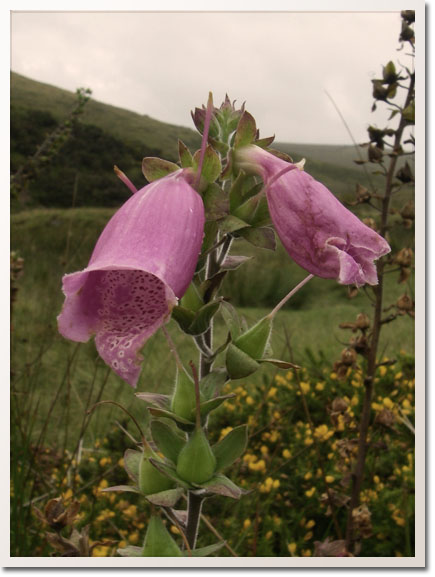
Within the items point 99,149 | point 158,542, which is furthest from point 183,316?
point 99,149

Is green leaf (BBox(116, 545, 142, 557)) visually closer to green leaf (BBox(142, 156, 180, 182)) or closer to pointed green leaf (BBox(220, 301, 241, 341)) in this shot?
pointed green leaf (BBox(220, 301, 241, 341))

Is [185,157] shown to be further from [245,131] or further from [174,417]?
[174,417]

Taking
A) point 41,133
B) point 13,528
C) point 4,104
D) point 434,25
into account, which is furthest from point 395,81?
point 13,528

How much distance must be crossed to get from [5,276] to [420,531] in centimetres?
76

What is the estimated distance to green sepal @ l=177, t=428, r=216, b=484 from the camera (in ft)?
1.62

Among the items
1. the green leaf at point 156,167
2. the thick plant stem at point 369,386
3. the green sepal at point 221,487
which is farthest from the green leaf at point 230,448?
the thick plant stem at point 369,386

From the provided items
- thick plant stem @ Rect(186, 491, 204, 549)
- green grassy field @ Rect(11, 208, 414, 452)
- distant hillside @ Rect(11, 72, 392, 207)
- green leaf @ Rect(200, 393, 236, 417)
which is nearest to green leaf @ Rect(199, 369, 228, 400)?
green leaf @ Rect(200, 393, 236, 417)

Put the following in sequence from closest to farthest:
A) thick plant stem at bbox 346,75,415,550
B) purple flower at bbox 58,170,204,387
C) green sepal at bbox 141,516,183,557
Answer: purple flower at bbox 58,170,204,387 → green sepal at bbox 141,516,183,557 → thick plant stem at bbox 346,75,415,550

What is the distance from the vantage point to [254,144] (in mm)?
508

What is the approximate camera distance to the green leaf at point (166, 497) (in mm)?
483

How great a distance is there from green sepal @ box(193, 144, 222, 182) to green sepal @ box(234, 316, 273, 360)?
0.12 m

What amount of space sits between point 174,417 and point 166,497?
7 cm

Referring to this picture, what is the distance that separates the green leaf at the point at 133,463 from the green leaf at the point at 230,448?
8 centimetres

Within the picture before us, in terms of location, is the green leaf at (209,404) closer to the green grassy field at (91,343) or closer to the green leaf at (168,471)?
the green leaf at (168,471)
